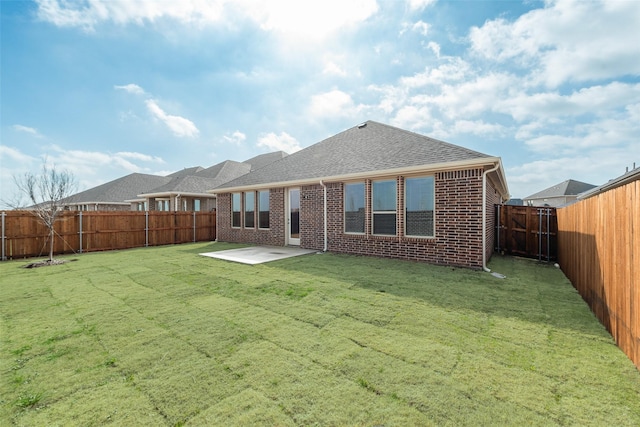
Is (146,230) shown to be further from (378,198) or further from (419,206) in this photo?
(419,206)

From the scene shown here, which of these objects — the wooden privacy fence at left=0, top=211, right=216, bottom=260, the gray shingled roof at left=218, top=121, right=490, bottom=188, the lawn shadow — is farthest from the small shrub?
the wooden privacy fence at left=0, top=211, right=216, bottom=260

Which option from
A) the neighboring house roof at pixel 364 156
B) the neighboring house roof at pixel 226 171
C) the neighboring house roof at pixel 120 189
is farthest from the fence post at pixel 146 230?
the neighboring house roof at pixel 120 189

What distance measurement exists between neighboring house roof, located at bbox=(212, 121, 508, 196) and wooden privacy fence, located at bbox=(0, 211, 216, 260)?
3.21 meters

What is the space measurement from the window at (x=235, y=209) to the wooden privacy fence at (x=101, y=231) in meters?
3.29

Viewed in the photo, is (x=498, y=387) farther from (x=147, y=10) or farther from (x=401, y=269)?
(x=147, y=10)

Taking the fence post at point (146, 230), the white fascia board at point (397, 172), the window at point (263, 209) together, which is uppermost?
the white fascia board at point (397, 172)

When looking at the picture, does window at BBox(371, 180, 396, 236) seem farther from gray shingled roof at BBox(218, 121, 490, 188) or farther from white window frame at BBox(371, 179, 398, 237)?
gray shingled roof at BBox(218, 121, 490, 188)

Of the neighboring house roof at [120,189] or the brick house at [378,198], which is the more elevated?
the neighboring house roof at [120,189]

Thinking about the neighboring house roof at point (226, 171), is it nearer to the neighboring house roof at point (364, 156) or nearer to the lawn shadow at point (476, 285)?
the neighboring house roof at point (364, 156)

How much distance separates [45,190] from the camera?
9.80 m

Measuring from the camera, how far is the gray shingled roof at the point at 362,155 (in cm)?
802

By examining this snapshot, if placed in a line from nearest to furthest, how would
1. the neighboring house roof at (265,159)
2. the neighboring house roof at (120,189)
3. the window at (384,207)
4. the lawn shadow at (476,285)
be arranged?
1. the lawn shadow at (476,285)
2. the window at (384,207)
3. the neighboring house roof at (265,159)
4. the neighboring house roof at (120,189)

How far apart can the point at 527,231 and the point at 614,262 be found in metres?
6.95

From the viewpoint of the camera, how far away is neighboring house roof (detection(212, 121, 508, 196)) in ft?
25.5
